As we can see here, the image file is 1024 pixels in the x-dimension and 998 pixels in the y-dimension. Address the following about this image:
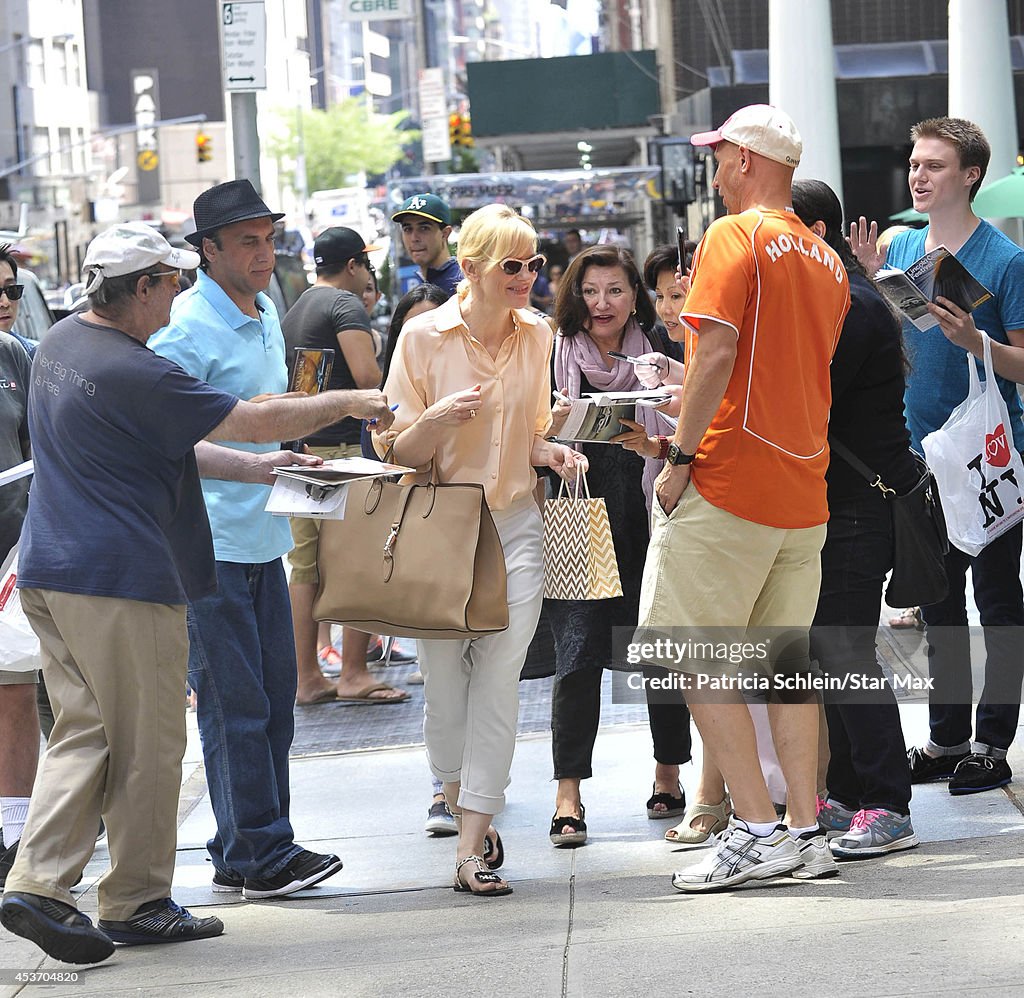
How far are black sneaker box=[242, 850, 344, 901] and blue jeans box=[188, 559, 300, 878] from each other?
0.09 ft

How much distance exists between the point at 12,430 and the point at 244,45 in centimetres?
478

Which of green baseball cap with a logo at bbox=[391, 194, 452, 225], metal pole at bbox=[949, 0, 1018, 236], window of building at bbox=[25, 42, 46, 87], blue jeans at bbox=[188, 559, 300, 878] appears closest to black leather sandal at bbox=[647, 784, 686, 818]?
blue jeans at bbox=[188, 559, 300, 878]

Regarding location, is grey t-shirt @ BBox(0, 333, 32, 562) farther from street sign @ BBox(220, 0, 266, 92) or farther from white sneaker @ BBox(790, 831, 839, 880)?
street sign @ BBox(220, 0, 266, 92)

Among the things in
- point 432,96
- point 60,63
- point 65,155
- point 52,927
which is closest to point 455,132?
point 432,96

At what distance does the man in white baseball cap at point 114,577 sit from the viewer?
176 inches

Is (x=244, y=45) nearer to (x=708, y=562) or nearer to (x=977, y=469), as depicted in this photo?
(x=977, y=469)

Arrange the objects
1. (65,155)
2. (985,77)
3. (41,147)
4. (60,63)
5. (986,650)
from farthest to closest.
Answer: (60,63) < (65,155) < (41,147) < (985,77) < (986,650)

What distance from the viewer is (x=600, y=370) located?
5.82m

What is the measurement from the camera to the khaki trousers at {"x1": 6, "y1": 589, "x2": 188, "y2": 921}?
4.50m

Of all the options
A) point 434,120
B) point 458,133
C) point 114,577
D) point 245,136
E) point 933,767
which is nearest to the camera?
point 114,577

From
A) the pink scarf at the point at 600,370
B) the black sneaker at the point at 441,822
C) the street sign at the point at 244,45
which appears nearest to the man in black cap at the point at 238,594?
the black sneaker at the point at 441,822

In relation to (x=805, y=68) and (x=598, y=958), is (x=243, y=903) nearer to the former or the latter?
(x=598, y=958)

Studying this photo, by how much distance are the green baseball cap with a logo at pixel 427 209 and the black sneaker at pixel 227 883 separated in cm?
348

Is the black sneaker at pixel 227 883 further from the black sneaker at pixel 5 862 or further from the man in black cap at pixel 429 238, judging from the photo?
the man in black cap at pixel 429 238
